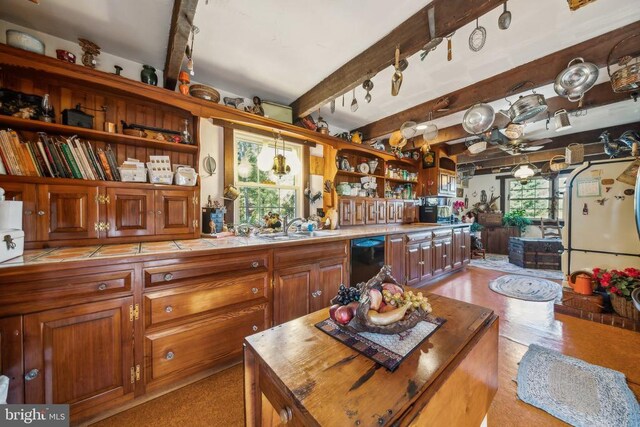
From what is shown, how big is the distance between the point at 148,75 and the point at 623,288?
5298 mm

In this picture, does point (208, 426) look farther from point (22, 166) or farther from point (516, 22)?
point (516, 22)

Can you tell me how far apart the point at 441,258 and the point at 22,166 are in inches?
206

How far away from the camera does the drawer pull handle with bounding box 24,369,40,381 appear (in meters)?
1.17

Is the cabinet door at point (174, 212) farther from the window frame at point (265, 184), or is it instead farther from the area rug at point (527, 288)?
the area rug at point (527, 288)

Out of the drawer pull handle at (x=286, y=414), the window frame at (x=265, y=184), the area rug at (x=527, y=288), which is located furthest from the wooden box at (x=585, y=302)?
the drawer pull handle at (x=286, y=414)

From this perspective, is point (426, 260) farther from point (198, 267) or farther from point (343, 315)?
point (198, 267)

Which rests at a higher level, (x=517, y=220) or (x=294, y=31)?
(x=294, y=31)

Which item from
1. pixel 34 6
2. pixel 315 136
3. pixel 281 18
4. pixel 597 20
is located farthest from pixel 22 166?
pixel 597 20

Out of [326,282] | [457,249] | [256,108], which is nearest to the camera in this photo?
[326,282]

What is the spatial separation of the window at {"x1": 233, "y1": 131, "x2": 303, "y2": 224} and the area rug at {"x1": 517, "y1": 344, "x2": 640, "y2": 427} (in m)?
2.59

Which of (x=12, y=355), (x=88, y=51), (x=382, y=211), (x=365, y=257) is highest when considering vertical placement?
(x=88, y=51)

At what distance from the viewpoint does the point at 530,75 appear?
90.5 inches

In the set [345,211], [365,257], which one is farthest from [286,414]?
[345,211]

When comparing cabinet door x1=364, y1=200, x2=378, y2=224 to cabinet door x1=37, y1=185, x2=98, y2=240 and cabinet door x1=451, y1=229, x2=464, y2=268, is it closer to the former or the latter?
cabinet door x1=451, y1=229, x2=464, y2=268
